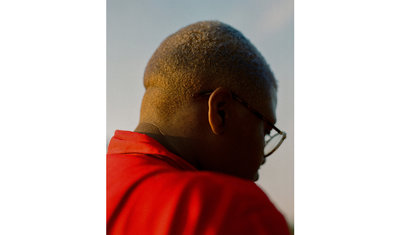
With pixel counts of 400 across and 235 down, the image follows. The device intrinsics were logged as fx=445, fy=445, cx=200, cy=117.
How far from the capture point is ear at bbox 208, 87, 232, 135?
165 centimetres

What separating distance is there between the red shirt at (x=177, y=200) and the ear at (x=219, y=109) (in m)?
0.18

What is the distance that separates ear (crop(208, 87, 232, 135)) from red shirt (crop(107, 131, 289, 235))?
0.18 metres

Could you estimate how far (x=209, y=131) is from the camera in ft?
5.50

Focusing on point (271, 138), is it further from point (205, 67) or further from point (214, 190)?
point (214, 190)

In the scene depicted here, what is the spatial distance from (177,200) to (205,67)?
1.76ft

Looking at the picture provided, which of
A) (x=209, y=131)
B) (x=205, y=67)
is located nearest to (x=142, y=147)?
(x=209, y=131)

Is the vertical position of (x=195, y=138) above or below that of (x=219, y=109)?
below

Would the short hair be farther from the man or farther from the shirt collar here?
the shirt collar

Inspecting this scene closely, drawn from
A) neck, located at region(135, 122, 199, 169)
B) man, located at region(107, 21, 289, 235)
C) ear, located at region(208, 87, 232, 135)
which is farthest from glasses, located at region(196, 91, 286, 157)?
neck, located at region(135, 122, 199, 169)

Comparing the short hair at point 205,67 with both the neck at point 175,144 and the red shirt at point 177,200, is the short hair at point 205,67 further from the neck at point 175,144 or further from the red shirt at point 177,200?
the red shirt at point 177,200

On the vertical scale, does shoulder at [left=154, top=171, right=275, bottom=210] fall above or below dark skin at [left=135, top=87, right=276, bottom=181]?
below
